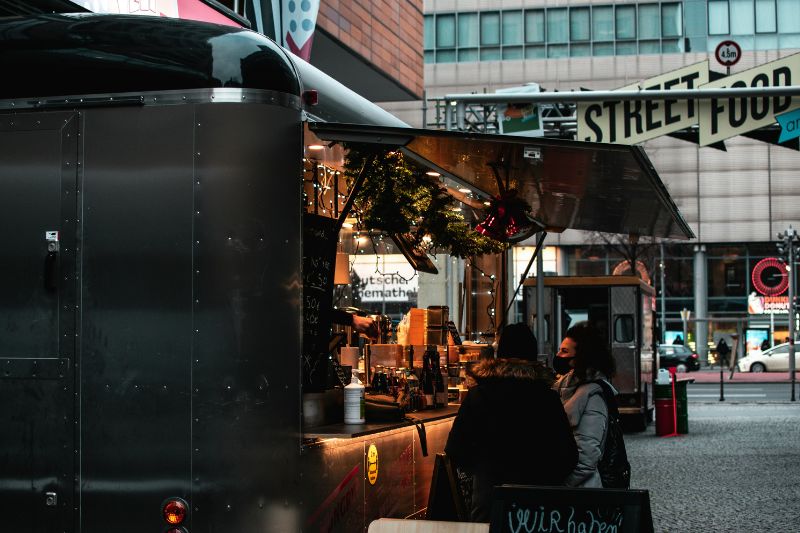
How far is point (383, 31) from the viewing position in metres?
17.7

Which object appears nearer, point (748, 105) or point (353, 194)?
point (353, 194)

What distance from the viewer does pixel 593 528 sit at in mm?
5223

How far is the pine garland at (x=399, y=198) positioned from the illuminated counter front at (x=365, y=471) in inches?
58.3

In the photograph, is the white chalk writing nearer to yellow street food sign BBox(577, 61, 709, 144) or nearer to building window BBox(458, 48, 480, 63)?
yellow street food sign BBox(577, 61, 709, 144)

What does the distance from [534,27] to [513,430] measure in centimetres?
4878

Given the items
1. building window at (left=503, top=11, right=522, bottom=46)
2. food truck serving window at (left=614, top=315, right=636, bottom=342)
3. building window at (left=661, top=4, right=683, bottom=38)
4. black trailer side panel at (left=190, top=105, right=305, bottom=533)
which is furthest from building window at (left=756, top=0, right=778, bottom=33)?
black trailer side panel at (left=190, top=105, right=305, bottom=533)

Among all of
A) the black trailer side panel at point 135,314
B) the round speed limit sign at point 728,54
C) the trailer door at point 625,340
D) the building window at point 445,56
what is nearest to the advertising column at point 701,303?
the building window at point 445,56

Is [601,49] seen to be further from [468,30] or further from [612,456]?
[612,456]

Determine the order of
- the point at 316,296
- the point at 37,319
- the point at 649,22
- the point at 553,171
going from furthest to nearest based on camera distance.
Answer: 1. the point at 649,22
2. the point at 553,171
3. the point at 316,296
4. the point at 37,319

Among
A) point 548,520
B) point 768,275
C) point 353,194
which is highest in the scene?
point 768,275

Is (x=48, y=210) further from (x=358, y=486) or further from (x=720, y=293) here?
(x=720, y=293)

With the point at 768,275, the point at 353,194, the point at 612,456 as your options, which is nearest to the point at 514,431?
the point at 612,456

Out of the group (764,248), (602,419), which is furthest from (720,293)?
(602,419)

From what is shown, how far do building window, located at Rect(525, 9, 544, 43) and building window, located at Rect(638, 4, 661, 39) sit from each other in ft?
14.5
